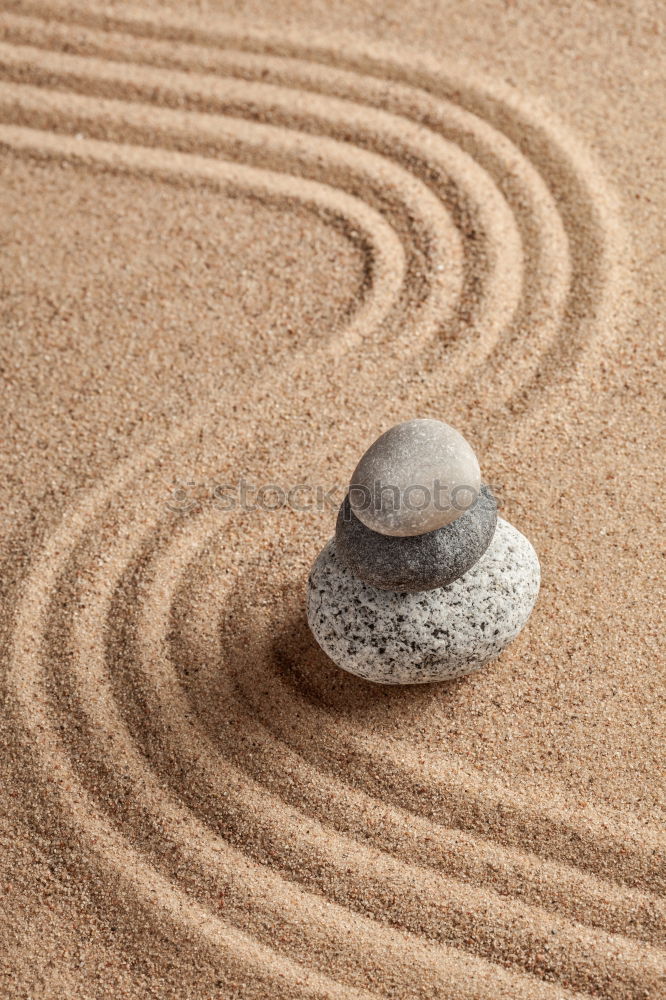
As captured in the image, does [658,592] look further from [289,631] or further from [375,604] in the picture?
[289,631]

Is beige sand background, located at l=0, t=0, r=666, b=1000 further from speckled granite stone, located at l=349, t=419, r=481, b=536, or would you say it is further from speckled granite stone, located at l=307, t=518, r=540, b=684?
speckled granite stone, located at l=349, t=419, r=481, b=536

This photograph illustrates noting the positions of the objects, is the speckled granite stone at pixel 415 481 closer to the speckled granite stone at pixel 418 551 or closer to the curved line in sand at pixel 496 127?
the speckled granite stone at pixel 418 551

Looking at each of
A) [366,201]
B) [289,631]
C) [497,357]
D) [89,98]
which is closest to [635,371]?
[497,357]

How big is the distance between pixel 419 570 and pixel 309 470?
26.6 inches

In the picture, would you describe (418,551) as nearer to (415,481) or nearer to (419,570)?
(419,570)

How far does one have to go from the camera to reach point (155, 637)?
95.7 inches

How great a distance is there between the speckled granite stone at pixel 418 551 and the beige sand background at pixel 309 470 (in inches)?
15.0

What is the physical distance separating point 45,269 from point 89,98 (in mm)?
698

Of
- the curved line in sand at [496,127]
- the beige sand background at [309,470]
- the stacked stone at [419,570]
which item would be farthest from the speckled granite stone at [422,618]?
the curved line in sand at [496,127]

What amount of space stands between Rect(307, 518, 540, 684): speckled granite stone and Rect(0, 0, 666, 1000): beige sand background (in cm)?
18

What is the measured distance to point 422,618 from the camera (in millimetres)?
2141

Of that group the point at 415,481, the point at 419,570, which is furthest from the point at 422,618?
the point at 415,481

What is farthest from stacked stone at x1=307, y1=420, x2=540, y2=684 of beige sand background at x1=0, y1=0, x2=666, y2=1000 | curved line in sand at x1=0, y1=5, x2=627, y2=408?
curved line in sand at x1=0, y1=5, x2=627, y2=408

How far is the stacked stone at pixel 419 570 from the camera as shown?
6.49ft
